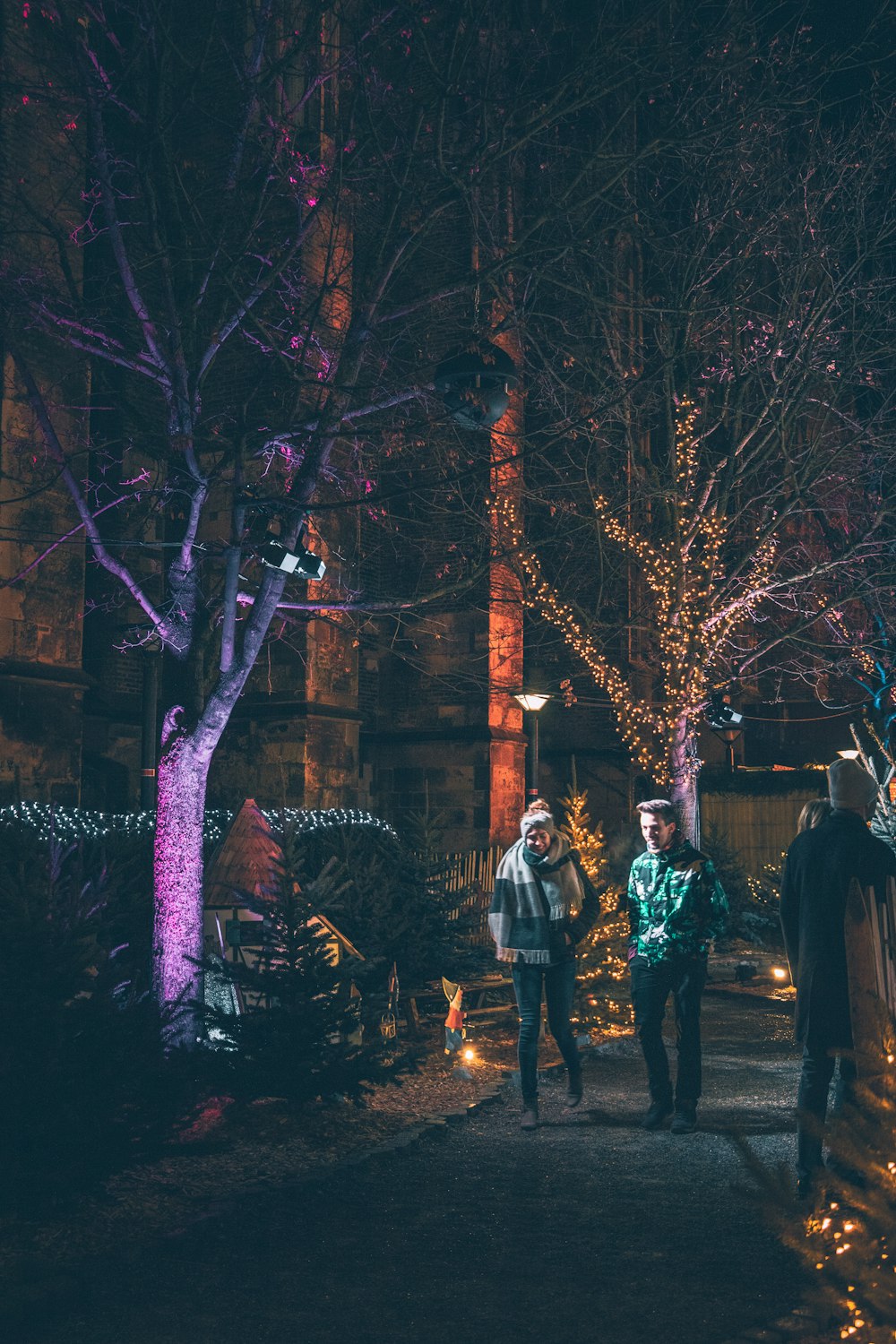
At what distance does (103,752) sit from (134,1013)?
13.7 m

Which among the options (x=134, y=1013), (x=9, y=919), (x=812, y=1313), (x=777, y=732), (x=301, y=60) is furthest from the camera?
(x=777, y=732)

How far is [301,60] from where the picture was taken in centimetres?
1559

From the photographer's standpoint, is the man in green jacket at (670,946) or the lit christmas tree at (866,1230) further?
the man in green jacket at (670,946)

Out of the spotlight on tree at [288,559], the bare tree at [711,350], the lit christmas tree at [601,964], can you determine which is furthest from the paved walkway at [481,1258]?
the bare tree at [711,350]

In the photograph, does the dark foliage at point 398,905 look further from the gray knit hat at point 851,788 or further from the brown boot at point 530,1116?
the gray knit hat at point 851,788

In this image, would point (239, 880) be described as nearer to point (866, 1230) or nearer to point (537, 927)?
point (537, 927)

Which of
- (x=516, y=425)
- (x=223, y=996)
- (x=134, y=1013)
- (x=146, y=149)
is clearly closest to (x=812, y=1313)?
(x=134, y=1013)

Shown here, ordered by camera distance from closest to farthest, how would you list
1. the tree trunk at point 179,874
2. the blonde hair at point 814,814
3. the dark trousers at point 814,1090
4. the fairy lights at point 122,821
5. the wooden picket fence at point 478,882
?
the dark trousers at point 814,1090
the blonde hair at point 814,814
the tree trunk at point 179,874
the fairy lights at point 122,821
the wooden picket fence at point 478,882

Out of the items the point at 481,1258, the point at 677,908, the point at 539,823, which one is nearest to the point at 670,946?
the point at 677,908

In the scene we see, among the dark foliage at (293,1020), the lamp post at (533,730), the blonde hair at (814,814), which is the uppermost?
the lamp post at (533,730)

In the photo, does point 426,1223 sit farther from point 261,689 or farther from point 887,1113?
point 261,689

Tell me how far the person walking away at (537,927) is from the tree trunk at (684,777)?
10.6 meters

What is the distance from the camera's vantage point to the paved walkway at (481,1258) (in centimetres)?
409

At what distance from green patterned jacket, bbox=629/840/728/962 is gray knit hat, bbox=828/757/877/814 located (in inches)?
57.4
